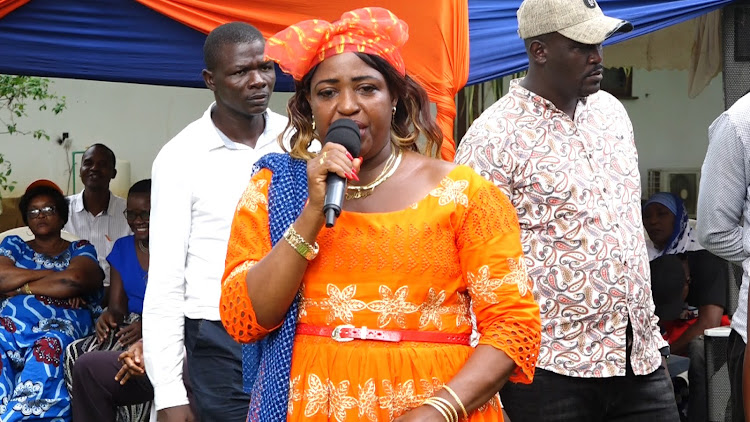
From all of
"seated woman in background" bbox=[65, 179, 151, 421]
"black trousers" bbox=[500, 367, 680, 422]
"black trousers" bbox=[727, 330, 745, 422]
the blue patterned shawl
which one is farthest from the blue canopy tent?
the blue patterned shawl

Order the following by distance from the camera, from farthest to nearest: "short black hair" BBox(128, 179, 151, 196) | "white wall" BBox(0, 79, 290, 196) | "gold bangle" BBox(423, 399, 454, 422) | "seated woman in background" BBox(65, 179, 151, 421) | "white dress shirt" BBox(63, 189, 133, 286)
Answer: "white wall" BBox(0, 79, 290, 196), "white dress shirt" BBox(63, 189, 133, 286), "short black hair" BBox(128, 179, 151, 196), "seated woman in background" BBox(65, 179, 151, 421), "gold bangle" BBox(423, 399, 454, 422)

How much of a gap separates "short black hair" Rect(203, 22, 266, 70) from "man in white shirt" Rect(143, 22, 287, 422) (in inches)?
14.3

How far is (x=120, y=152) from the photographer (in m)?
9.69

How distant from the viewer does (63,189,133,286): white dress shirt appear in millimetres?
7820

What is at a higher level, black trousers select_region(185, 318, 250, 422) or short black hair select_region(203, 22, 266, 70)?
short black hair select_region(203, 22, 266, 70)

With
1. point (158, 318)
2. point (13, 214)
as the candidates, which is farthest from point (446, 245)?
point (13, 214)

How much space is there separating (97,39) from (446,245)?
3.91 metres

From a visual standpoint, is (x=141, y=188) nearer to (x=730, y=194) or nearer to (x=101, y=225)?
(x=101, y=225)

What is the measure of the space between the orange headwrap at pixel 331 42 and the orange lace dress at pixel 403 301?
0.37m

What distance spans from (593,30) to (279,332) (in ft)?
5.72

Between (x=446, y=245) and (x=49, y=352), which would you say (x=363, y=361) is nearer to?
(x=446, y=245)

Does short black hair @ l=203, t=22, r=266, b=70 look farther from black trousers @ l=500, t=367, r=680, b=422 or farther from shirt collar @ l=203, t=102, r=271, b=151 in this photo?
black trousers @ l=500, t=367, r=680, b=422

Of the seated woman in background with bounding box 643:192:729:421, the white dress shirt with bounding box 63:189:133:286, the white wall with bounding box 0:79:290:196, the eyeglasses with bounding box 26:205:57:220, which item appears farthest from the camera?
the white wall with bounding box 0:79:290:196

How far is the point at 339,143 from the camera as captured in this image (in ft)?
7.82
